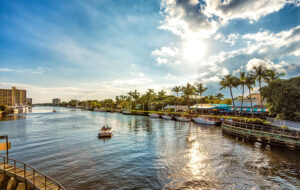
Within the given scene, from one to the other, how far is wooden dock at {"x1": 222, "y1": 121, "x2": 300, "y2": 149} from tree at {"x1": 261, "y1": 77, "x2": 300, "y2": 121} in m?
5.66

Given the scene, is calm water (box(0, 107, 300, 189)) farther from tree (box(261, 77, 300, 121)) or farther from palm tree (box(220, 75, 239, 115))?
palm tree (box(220, 75, 239, 115))

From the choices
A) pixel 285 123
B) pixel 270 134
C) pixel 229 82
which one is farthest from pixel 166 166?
pixel 229 82

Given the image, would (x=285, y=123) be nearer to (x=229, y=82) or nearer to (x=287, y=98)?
(x=287, y=98)

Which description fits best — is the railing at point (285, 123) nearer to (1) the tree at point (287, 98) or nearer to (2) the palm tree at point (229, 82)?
(1) the tree at point (287, 98)

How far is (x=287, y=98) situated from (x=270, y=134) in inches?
365

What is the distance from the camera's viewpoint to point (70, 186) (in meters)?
14.3

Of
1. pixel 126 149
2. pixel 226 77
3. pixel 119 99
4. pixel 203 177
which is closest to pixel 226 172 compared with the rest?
pixel 203 177

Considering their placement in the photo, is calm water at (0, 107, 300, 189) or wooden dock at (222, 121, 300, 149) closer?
calm water at (0, 107, 300, 189)

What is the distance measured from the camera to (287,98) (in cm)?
3091

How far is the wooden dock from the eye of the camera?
24978mm

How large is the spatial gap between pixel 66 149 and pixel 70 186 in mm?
14098

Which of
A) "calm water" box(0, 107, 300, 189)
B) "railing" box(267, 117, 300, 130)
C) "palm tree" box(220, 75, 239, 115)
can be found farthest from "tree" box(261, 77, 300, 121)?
"palm tree" box(220, 75, 239, 115)

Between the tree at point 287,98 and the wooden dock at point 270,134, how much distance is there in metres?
5.66

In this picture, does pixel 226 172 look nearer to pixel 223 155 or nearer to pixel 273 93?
pixel 223 155
